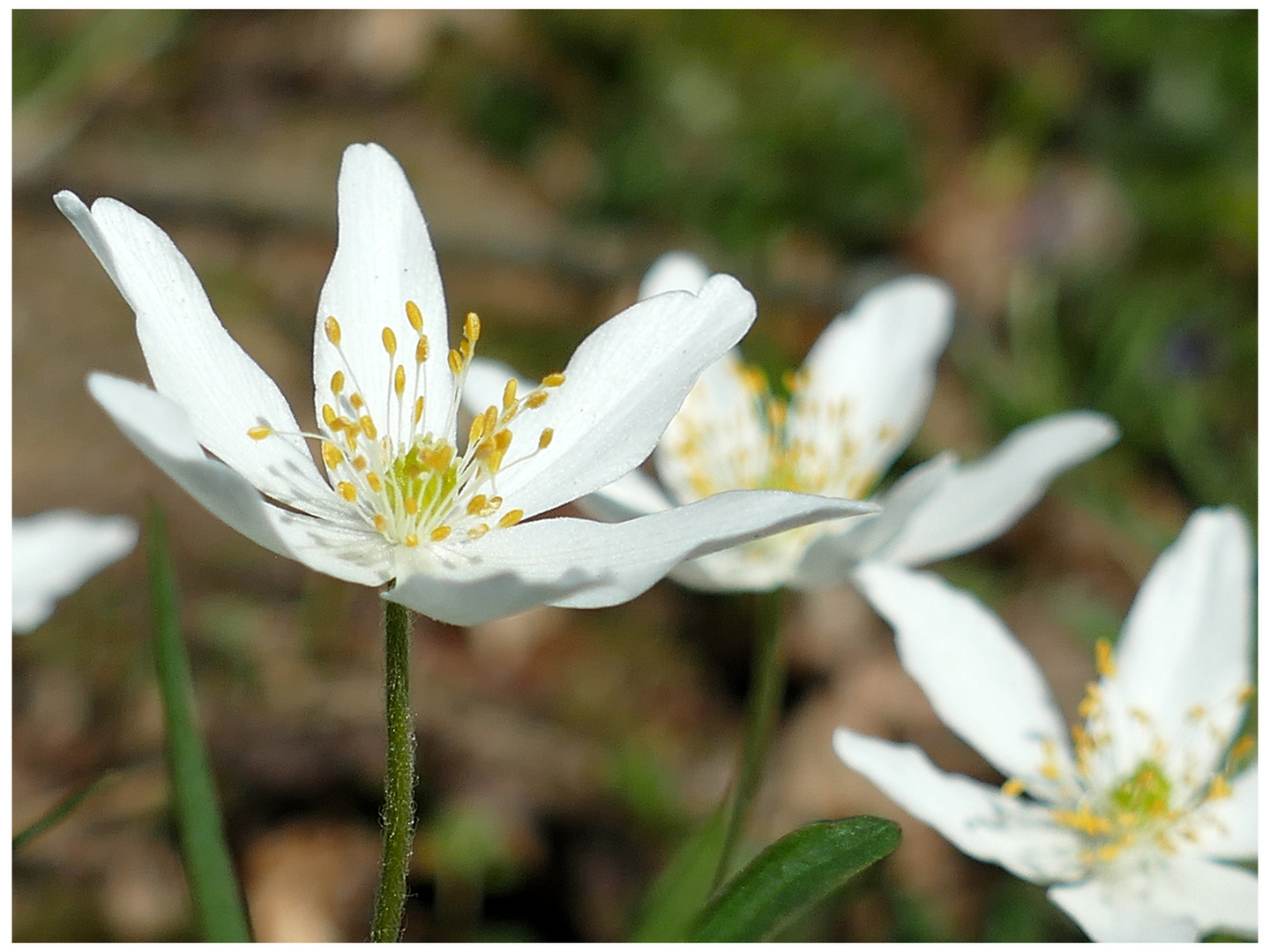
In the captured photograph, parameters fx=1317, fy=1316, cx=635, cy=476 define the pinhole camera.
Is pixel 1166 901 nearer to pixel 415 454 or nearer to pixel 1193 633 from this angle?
pixel 1193 633

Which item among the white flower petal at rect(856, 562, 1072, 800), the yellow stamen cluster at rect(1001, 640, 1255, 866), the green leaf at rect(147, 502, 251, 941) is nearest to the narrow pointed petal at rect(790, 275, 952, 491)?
the white flower petal at rect(856, 562, 1072, 800)

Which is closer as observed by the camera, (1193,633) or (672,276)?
(1193,633)

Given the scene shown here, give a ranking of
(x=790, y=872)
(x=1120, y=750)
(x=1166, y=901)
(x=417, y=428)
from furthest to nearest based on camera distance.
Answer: (x=1120, y=750)
(x=1166, y=901)
(x=417, y=428)
(x=790, y=872)

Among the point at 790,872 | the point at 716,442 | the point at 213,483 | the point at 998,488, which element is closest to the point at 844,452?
the point at 716,442

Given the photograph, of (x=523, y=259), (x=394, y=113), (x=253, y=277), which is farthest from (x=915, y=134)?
(x=253, y=277)

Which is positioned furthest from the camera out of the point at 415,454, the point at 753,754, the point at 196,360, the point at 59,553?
the point at 59,553

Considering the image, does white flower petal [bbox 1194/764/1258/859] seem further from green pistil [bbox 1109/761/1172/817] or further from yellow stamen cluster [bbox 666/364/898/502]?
yellow stamen cluster [bbox 666/364/898/502]

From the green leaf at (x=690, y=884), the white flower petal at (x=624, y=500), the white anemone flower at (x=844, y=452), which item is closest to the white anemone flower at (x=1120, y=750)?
the white anemone flower at (x=844, y=452)
